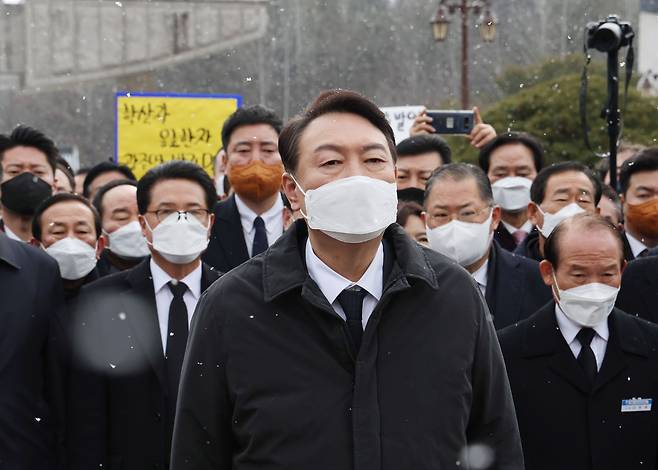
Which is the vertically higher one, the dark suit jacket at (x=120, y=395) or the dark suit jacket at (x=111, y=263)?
the dark suit jacket at (x=111, y=263)

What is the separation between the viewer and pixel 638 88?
22.2 m

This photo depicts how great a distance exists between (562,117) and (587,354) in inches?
749

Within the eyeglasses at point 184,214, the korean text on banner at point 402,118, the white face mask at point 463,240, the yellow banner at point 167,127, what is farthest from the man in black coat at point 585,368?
the korean text on banner at point 402,118

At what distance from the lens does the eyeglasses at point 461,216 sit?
5.42 meters

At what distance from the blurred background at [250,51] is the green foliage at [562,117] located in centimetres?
1446

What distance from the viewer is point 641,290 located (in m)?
5.16

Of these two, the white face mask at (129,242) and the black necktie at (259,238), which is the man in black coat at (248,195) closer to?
the black necktie at (259,238)

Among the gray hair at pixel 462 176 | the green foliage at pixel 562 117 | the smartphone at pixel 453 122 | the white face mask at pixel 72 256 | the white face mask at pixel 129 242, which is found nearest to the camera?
the gray hair at pixel 462 176

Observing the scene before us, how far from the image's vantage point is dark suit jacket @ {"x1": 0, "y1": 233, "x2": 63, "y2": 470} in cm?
465

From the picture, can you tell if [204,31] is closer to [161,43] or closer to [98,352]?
[161,43]

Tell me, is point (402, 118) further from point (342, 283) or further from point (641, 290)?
point (342, 283)

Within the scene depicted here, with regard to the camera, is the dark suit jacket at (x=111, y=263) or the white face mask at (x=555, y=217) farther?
the dark suit jacket at (x=111, y=263)

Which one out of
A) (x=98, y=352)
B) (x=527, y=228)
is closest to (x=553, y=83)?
(x=527, y=228)

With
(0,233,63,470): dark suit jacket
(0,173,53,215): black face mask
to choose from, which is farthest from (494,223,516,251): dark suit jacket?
(0,233,63,470): dark suit jacket
